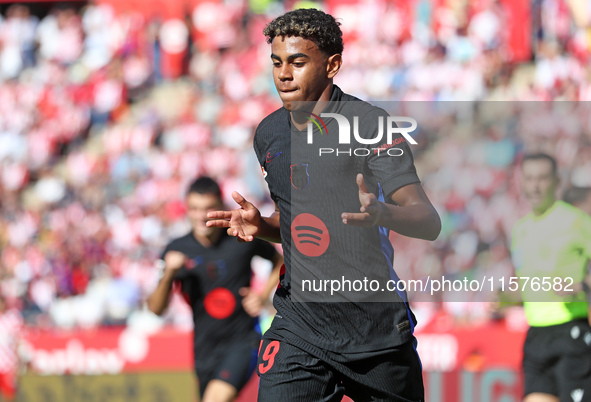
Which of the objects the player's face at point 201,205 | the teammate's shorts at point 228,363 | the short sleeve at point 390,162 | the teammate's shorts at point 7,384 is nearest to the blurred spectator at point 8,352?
the teammate's shorts at point 7,384

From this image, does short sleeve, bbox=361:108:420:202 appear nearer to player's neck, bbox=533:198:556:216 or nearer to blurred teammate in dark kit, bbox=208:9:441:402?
blurred teammate in dark kit, bbox=208:9:441:402

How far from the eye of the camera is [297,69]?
11.4 feet

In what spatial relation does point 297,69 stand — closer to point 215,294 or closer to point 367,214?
point 367,214

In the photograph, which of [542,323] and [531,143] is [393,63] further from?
[542,323]

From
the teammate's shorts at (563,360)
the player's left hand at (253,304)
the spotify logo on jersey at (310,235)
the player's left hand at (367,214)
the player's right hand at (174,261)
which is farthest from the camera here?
the player's left hand at (253,304)

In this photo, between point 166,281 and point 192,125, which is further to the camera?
point 192,125

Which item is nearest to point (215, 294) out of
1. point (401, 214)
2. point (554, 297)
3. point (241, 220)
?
point (554, 297)

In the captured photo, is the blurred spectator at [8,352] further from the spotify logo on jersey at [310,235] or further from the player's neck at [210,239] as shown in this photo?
the spotify logo on jersey at [310,235]

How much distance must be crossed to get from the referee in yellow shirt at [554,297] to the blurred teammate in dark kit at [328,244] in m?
2.47

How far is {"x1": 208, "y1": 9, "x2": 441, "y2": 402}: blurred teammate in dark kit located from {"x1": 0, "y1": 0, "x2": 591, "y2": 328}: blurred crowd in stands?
5.69 m

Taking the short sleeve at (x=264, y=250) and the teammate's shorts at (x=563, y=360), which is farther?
the short sleeve at (x=264, y=250)

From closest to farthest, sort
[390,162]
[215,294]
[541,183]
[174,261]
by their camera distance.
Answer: [390,162] < [541,183] < [174,261] < [215,294]

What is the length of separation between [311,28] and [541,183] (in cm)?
303

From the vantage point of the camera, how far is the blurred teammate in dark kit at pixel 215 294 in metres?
6.17
